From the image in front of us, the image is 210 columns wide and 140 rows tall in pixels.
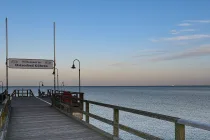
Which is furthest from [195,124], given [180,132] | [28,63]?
[28,63]

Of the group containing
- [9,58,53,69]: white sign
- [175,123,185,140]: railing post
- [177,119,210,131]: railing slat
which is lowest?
[175,123,185,140]: railing post

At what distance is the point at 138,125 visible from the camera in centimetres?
3516

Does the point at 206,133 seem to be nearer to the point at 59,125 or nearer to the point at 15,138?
the point at 59,125

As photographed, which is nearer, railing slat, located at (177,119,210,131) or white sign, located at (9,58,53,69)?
railing slat, located at (177,119,210,131)

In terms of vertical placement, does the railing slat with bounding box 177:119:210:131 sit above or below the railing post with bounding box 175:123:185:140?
above

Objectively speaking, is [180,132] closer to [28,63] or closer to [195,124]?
[195,124]

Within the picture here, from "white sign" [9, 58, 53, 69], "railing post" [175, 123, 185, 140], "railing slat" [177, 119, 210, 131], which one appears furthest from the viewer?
"white sign" [9, 58, 53, 69]

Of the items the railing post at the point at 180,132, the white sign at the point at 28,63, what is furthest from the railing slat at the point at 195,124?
the white sign at the point at 28,63

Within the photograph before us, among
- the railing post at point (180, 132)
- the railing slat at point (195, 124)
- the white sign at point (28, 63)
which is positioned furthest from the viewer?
the white sign at point (28, 63)

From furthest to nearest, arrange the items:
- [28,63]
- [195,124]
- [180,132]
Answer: [28,63] < [180,132] < [195,124]

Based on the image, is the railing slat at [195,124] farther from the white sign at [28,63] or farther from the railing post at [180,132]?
the white sign at [28,63]

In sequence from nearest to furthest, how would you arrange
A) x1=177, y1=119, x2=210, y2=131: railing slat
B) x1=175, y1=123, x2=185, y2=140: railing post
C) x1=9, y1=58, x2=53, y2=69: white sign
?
x1=177, y1=119, x2=210, y2=131: railing slat, x1=175, y1=123, x2=185, y2=140: railing post, x1=9, y1=58, x2=53, y2=69: white sign

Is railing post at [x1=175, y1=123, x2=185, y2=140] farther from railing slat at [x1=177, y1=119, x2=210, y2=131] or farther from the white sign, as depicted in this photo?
the white sign

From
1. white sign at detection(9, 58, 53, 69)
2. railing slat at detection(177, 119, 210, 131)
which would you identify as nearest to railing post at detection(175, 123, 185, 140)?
railing slat at detection(177, 119, 210, 131)
